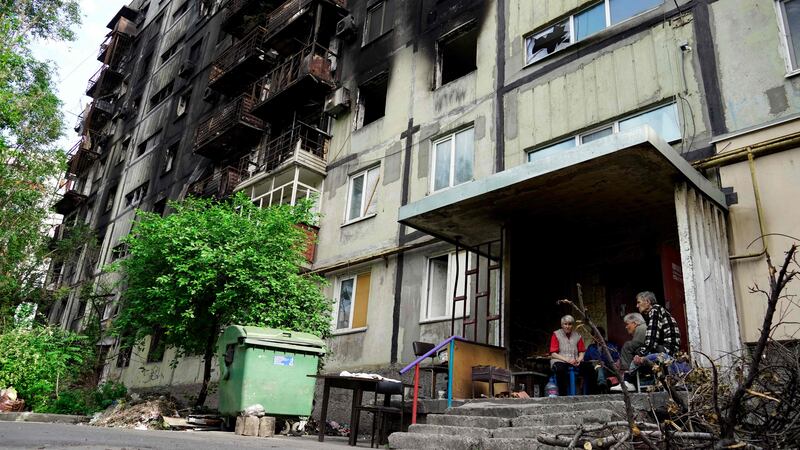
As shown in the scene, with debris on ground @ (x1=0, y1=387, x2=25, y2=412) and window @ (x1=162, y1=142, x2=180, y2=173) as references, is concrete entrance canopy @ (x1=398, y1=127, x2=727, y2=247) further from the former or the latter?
window @ (x1=162, y1=142, x2=180, y2=173)

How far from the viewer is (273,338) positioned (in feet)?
34.8

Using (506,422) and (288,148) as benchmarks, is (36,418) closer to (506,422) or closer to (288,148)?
(288,148)

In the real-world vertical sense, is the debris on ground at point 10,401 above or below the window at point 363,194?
below

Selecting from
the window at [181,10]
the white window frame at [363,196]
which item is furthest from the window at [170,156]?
the white window frame at [363,196]

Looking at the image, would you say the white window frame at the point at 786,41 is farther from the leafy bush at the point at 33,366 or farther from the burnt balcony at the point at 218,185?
the leafy bush at the point at 33,366

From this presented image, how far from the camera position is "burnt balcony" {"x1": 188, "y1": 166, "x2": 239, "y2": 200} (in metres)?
20.9

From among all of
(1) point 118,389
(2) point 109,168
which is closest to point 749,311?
(1) point 118,389

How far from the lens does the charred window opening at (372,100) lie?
17125 millimetres

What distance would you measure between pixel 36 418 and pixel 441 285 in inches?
371

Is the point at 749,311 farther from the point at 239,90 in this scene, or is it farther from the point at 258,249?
the point at 239,90

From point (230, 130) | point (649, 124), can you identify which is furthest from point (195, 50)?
point (649, 124)

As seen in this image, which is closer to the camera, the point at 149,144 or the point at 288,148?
the point at 288,148

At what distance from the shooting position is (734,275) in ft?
27.0

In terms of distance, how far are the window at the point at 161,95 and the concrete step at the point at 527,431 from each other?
29069mm
